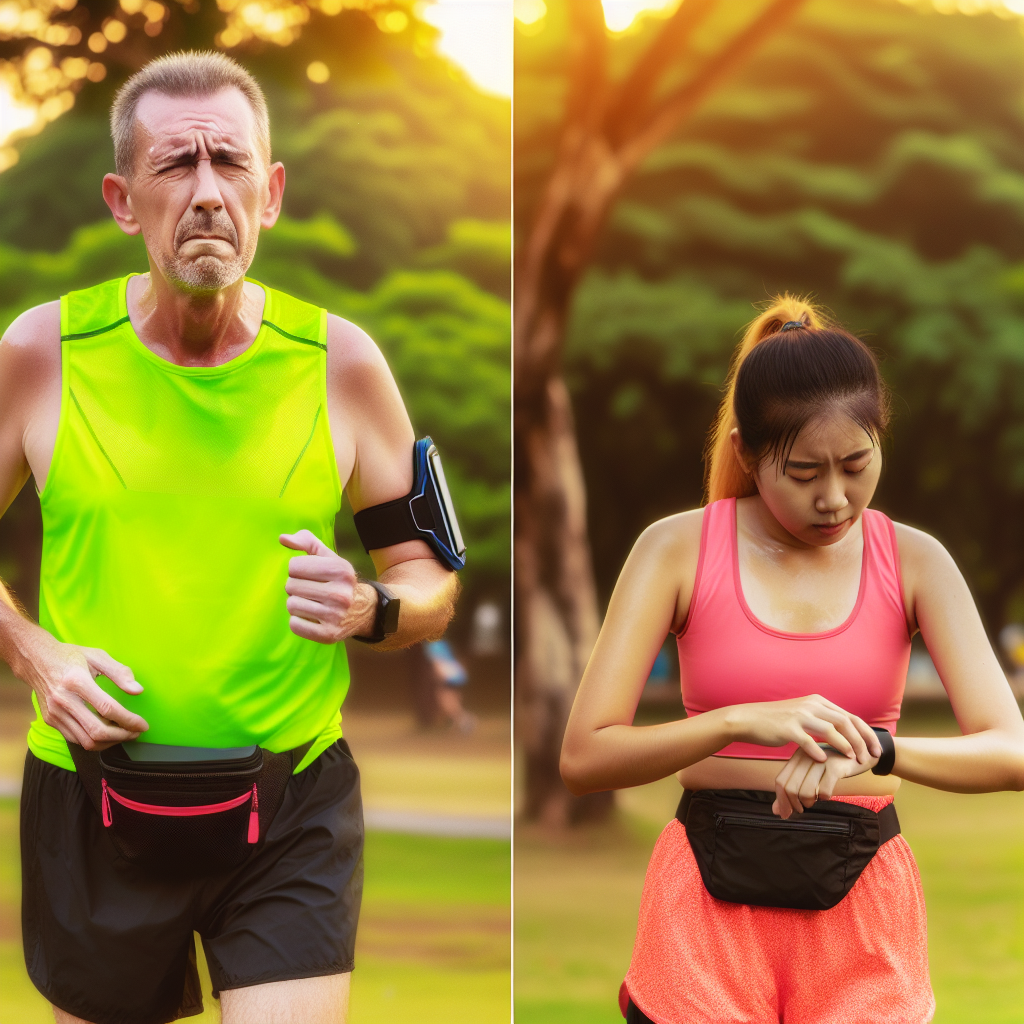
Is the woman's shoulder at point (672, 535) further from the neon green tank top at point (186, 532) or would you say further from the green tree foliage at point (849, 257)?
the green tree foliage at point (849, 257)

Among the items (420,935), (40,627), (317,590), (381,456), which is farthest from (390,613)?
(420,935)

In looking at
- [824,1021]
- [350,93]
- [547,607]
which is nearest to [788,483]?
[824,1021]

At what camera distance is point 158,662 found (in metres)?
2.14

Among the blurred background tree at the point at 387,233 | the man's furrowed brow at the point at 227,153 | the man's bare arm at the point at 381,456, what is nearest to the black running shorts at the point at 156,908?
the man's bare arm at the point at 381,456

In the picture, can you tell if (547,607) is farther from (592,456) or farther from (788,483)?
(788,483)

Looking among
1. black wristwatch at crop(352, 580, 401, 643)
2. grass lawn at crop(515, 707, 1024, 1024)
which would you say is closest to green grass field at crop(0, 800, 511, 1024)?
grass lawn at crop(515, 707, 1024, 1024)

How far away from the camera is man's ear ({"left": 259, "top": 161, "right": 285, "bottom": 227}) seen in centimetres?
222

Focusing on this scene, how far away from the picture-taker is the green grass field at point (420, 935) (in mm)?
5055

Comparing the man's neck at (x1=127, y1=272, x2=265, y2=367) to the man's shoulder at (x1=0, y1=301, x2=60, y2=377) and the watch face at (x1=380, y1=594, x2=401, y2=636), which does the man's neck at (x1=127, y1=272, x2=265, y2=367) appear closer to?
the man's shoulder at (x1=0, y1=301, x2=60, y2=377)

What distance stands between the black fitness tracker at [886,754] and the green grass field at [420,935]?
332 centimetres

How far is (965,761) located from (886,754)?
16 centimetres

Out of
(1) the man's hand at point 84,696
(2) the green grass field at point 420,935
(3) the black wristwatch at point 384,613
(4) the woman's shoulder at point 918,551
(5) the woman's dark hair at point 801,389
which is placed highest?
(5) the woman's dark hair at point 801,389

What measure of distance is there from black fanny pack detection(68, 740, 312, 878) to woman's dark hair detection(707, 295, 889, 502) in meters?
0.95

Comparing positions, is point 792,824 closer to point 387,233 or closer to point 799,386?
point 799,386
